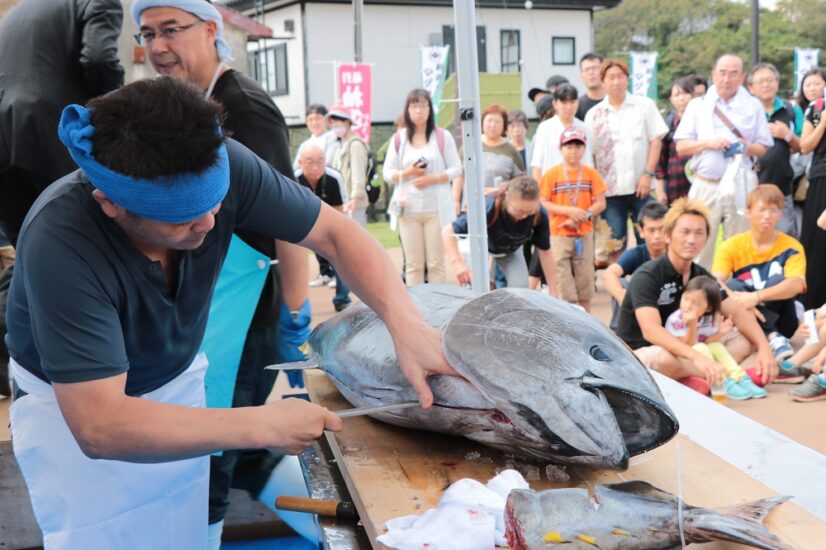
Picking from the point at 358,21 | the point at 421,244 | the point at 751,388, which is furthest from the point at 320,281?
the point at 358,21

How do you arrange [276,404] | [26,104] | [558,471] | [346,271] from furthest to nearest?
→ [26,104] → [346,271] → [558,471] → [276,404]

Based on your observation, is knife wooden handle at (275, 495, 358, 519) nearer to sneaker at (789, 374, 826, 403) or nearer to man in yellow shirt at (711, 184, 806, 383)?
sneaker at (789, 374, 826, 403)

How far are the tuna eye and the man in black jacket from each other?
235 centimetres

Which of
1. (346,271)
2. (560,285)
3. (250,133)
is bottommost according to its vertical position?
(560,285)

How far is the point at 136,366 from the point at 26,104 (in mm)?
1970

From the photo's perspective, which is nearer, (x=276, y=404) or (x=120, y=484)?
(x=276, y=404)

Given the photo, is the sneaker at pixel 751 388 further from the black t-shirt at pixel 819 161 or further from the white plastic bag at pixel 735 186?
the black t-shirt at pixel 819 161

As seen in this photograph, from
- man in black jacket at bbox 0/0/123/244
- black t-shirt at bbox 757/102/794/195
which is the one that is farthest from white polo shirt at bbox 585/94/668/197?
man in black jacket at bbox 0/0/123/244

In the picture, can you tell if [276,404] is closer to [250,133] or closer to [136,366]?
[136,366]

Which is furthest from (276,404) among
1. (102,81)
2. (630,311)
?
(630,311)

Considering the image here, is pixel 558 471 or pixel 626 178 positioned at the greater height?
pixel 626 178

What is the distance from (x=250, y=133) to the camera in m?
2.89

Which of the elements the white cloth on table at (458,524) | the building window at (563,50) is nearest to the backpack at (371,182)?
the white cloth on table at (458,524)

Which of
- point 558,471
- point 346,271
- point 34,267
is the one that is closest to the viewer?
point 34,267
